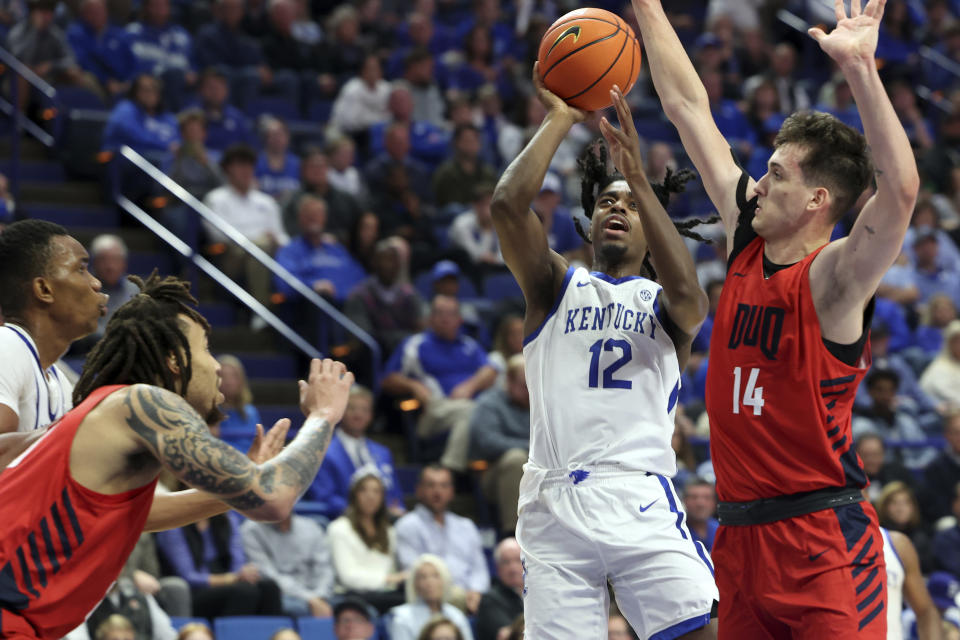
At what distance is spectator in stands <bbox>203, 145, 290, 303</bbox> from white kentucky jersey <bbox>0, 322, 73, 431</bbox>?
21.6 ft

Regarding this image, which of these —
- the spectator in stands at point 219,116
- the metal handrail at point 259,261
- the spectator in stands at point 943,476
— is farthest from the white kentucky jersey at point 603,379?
the spectator in stands at point 219,116

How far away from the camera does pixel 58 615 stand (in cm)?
383

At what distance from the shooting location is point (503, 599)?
9.31m

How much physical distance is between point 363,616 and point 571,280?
4252 mm

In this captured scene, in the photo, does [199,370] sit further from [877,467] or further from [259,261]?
[877,467]

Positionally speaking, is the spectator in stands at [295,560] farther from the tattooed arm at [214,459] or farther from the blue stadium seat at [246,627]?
the tattooed arm at [214,459]

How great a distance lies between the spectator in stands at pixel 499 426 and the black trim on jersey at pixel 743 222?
563 cm

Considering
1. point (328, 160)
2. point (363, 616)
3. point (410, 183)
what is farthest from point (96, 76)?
point (363, 616)

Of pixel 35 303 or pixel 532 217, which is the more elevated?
pixel 532 217

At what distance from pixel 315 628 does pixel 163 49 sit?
7.02 metres

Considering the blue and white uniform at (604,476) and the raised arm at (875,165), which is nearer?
the raised arm at (875,165)

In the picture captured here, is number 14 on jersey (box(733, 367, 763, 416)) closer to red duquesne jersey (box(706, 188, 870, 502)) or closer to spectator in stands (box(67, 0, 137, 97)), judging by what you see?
red duquesne jersey (box(706, 188, 870, 502))

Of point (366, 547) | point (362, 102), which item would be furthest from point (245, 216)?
→ point (366, 547)

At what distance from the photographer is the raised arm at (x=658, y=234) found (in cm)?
489
